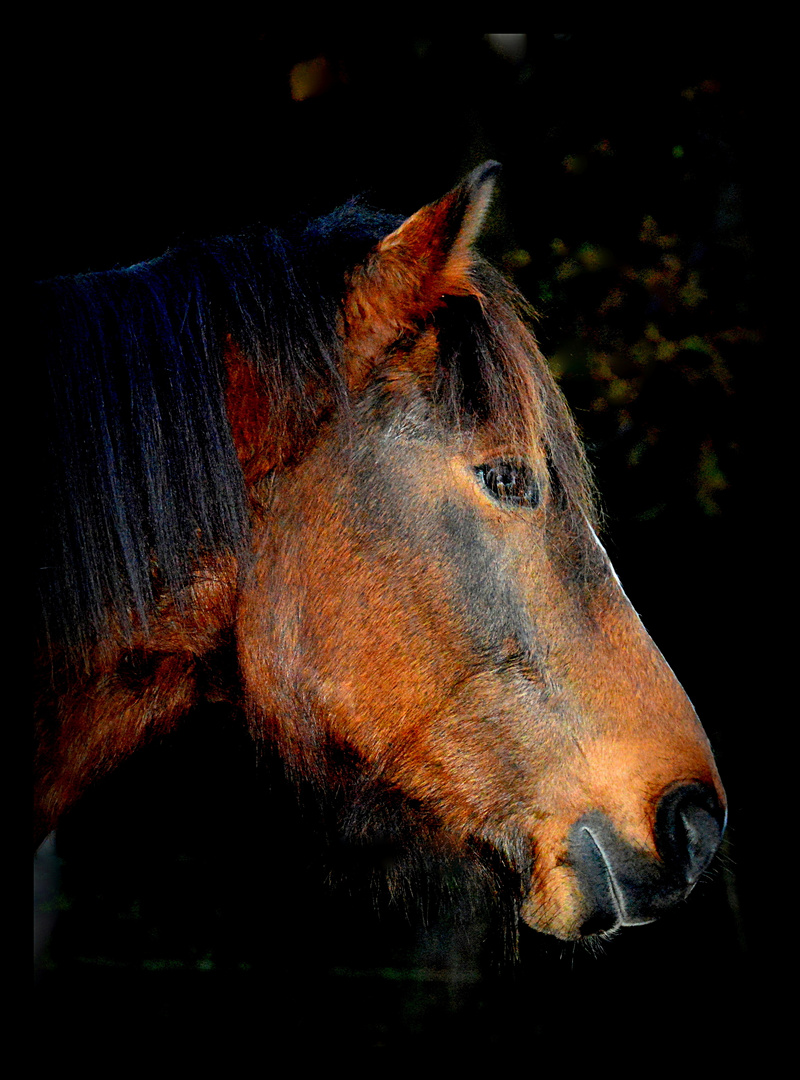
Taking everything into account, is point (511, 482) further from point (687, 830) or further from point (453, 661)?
point (687, 830)

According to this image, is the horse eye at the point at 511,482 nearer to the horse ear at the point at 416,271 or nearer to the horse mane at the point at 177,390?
the horse mane at the point at 177,390

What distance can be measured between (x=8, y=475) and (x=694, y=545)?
8.27 feet

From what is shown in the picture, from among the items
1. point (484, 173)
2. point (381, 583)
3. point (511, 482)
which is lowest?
point (381, 583)

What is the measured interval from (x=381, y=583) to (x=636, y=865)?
0.73 meters

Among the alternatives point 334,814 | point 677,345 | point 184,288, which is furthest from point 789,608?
point 184,288

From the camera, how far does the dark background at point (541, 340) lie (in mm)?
2590

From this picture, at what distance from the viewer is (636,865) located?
1383 mm

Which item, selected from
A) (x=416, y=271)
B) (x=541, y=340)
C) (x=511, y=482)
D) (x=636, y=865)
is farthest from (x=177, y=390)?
(x=541, y=340)

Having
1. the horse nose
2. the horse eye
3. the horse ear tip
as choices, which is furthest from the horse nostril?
the horse ear tip

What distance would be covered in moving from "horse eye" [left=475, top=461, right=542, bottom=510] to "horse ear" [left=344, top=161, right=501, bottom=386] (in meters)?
0.33

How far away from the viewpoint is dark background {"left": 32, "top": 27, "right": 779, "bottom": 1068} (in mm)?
2590

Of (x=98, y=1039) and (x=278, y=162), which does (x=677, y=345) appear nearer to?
(x=278, y=162)

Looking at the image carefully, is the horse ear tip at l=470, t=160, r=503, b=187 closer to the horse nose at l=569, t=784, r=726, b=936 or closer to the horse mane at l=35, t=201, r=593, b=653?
the horse mane at l=35, t=201, r=593, b=653

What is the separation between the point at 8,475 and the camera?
117cm
